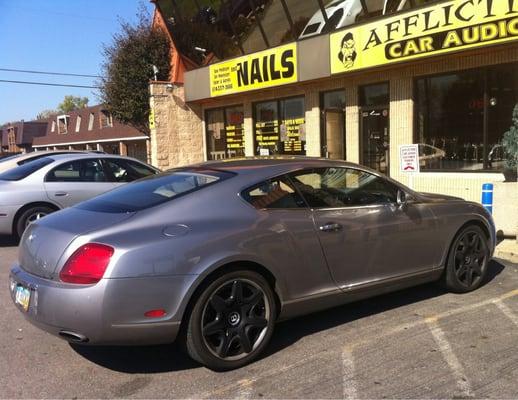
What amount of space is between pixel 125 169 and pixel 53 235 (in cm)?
590

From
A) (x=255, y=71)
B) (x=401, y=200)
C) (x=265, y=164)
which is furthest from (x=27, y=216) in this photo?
(x=255, y=71)

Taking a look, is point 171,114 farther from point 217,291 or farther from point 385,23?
point 217,291

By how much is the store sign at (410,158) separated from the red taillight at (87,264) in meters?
6.29

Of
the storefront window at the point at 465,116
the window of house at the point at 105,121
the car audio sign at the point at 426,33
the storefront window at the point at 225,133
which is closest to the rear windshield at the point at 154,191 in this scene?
the car audio sign at the point at 426,33

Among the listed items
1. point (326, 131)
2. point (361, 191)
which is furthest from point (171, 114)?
point (361, 191)

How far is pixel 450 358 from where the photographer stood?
4.00m

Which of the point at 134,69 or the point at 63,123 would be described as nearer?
the point at 134,69

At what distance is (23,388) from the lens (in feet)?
Answer: 12.0

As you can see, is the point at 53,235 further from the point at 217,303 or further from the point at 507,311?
the point at 507,311

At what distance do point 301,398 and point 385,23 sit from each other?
9363 millimetres

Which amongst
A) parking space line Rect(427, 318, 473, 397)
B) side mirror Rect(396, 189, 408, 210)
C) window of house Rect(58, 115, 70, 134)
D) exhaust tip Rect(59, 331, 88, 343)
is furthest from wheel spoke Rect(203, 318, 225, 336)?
window of house Rect(58, 115, 70, 134)

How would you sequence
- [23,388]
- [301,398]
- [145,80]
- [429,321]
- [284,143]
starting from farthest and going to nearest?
[145,80] < [284,143] < [429,321] < [23,388] < [301,398]

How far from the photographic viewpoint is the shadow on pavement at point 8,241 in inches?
356

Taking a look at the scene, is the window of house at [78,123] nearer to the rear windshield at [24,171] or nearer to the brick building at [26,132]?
the brick building at [26,132]
